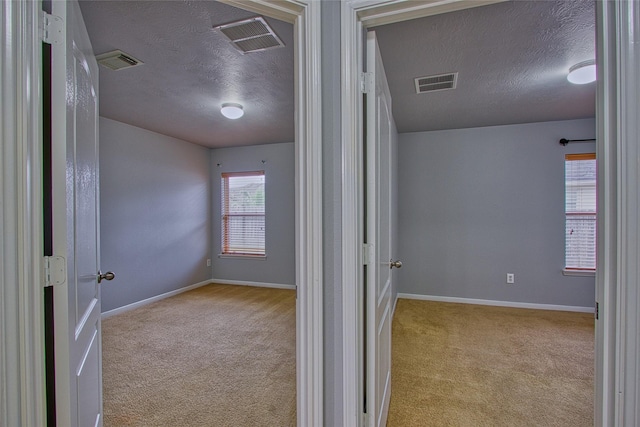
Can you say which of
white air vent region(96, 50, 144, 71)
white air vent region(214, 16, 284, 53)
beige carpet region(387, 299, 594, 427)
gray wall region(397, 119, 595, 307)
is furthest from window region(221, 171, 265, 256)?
white air vent region(214, 16, 284, 53)

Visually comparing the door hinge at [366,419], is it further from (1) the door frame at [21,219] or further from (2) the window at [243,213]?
(2) the window at [243,213]

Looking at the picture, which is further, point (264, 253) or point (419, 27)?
point (264, 253)

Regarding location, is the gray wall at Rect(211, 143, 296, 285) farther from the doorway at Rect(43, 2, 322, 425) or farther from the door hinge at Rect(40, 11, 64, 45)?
the door hinge at Rect(40, 11, 64, 45)

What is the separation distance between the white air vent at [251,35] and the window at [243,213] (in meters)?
3.22

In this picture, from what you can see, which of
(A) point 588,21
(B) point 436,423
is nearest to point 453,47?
(A) point 588,21

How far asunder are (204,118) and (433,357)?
11.3 ft

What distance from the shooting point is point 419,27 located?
6.26ft

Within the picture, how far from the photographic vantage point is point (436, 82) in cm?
271

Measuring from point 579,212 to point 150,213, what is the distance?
217 inches

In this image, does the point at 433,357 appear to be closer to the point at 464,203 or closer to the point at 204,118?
the point at 464,203

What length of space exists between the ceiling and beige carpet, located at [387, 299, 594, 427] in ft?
7.63

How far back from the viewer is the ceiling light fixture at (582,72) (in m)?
2.36

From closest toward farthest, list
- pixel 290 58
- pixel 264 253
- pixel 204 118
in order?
pixel 290 58
pixel 204 118
pixel 264 253

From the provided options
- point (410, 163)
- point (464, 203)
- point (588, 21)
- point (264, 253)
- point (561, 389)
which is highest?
point (588, 21)
